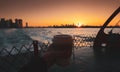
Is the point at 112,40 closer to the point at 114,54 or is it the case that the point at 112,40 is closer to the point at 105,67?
the point at 114,54

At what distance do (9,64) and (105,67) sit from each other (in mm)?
9371

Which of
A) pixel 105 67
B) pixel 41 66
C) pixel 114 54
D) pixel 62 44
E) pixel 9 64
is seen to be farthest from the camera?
pixel 114 54

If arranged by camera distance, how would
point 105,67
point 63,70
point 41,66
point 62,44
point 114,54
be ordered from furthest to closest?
point 114,54 → point 105,67 → point 63,70 → point 62,44 → point 41,66

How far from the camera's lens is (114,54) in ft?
82.6

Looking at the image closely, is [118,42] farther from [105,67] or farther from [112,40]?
[105,67]

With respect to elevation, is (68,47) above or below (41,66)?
above

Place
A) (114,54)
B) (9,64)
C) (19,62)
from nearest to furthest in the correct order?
1. (9,64)
2. (19,62)
3. (114,54)

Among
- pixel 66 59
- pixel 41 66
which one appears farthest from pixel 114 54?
pixel 41 66

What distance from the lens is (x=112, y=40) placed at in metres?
26.0

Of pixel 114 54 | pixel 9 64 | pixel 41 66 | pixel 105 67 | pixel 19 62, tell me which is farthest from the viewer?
pixel 114 54

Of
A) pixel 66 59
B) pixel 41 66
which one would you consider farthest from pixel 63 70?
pixel 41 66

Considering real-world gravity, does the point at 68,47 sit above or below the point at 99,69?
above

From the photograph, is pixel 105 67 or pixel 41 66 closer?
pixel 41 66

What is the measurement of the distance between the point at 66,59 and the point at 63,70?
530 centimetres
